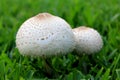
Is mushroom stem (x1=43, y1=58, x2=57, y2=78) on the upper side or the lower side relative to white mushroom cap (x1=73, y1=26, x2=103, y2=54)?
lower

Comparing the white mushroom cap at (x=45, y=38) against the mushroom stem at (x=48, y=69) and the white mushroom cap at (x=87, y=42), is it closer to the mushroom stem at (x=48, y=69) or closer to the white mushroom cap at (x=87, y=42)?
the white mushroom cap at (x=87, y=42)

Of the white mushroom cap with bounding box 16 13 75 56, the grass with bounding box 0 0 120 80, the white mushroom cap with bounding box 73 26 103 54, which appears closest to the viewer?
the white mushroom cap with bounding box 16 13 75 56

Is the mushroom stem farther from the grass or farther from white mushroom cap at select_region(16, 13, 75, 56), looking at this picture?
white mushroom cap at select_region(16, 13, 75, 56)

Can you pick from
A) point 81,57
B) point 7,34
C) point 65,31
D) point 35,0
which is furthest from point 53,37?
point 35,0

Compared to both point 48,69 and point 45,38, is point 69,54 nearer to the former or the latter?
point 48,69

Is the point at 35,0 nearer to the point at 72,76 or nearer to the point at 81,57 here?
the point at 81,57

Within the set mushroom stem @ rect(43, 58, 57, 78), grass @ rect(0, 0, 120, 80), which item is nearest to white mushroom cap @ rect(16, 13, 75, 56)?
grass @ rect(0, 0, 120, 80)

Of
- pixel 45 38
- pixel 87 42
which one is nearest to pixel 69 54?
pixel 87 42
